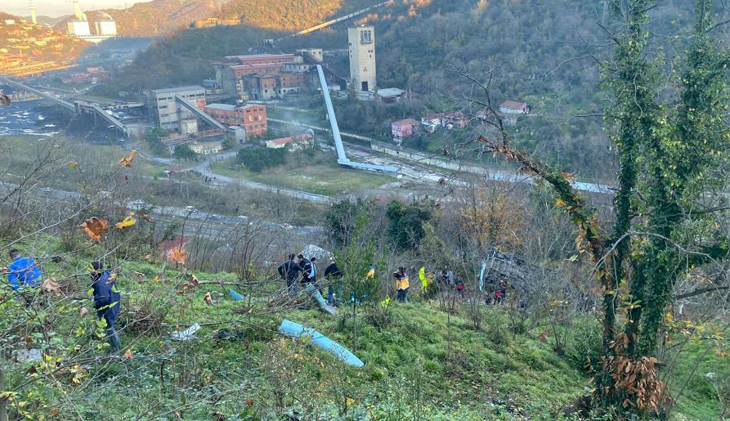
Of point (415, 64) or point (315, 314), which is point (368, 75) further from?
point (315, 314)

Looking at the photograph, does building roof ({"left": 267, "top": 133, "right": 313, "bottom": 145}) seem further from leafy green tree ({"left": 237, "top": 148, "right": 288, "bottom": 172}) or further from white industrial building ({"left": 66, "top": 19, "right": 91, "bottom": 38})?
white industrial building ({"left": 66, "top": 19, "right": 91, "bottom": 38})

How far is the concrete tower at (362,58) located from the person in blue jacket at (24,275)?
38164mm

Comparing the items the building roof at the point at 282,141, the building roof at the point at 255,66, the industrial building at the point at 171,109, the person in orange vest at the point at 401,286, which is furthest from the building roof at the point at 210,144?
the person in orange vest at the point at 401,286

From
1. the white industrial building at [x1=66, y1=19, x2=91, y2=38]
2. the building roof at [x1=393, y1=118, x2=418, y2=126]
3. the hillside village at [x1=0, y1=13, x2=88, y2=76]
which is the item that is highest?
the white industrial building at [x1=66, y1=19, x2=91, y2=38]

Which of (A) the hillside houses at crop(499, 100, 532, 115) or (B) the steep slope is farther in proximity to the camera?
(B) the steep slope

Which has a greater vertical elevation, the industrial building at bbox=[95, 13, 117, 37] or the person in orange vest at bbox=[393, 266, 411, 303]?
the industrial building at bbox=[95, 13, 117, 37]

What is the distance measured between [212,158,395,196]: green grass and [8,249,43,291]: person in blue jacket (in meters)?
19.6

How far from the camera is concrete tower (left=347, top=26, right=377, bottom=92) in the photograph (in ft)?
129

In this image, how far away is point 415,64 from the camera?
41438mm

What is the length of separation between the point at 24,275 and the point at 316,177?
77.2 ft

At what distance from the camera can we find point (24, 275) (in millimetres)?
2904

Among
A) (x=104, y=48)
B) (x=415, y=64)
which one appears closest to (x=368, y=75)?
(x=415, y=64)

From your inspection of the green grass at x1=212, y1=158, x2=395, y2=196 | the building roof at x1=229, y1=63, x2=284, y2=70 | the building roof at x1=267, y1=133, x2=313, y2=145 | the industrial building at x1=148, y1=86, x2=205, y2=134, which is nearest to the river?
the industrial building at x1=148, y1=86, x2=205, y2=134

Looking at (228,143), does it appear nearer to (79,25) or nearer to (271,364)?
(271,364)
